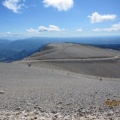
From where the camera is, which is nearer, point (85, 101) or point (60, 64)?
point (85, 101)

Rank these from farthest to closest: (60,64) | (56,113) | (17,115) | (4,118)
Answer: (60,64), (56,113), (17,115), (4,118)

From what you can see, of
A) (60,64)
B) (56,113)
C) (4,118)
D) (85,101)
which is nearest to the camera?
(4,118)

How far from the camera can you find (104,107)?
55.6ft

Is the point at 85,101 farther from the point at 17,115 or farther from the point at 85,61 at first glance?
the point at 85,61

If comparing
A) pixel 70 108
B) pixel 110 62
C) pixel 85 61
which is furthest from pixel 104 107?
pixel 110 62

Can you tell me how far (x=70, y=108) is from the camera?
16.8 metres

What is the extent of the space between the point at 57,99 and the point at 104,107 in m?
4.68

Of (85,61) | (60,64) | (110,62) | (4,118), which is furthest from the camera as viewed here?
(110,62)

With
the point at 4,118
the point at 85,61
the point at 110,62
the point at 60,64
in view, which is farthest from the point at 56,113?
the point at 110,62

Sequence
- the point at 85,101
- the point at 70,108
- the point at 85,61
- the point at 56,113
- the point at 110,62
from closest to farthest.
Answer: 1. the point at 56,113
2. the point at 70,108
3. the point at 85,101
4. the point at 85,61
5. the point at 110,62

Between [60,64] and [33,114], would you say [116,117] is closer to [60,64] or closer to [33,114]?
[33,114]

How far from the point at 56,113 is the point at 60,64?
70.7 metres

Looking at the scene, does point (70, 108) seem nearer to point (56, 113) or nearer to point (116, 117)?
point (56, 113)

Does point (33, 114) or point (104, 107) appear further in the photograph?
point (104, 107)
